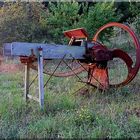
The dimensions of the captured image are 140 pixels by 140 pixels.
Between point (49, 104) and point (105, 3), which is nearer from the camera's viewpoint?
point (49, 104)

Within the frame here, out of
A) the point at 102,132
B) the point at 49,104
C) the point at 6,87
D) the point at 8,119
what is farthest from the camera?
the point at 6,87

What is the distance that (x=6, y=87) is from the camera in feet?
23.9

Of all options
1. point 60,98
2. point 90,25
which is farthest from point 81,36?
point 90,25

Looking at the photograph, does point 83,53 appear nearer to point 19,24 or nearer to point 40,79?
point 40,79

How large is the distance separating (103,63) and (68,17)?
574cm

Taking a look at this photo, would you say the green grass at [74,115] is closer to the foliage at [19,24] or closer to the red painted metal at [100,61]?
the red painted metal at [100,61]

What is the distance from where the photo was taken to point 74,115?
Answer: 493 centimetres

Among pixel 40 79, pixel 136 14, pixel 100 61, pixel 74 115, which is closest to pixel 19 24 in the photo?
pixel 136 14

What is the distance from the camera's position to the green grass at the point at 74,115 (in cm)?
443

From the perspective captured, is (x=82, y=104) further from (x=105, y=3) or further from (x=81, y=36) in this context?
(x=105, y=3)

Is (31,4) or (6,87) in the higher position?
(31,4)

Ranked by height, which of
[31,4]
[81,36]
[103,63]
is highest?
[31,4]

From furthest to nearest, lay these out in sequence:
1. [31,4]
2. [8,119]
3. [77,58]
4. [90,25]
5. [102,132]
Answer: [31,4] → [90,25] → [77,58] → [8,119] → [102,132]

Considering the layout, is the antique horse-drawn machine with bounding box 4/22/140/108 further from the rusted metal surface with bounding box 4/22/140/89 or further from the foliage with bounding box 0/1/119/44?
the foliage with bounding box 0/1/119/44
